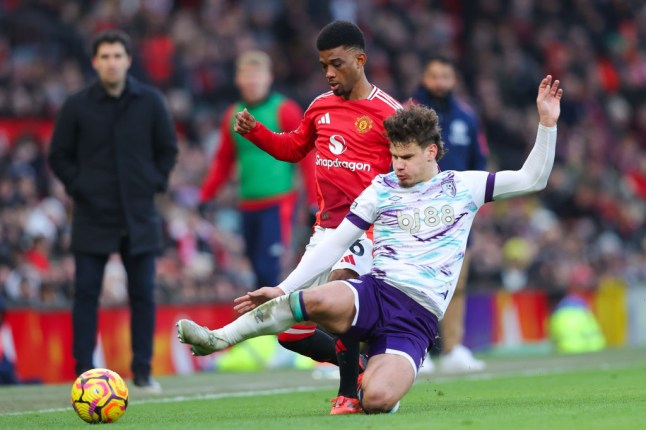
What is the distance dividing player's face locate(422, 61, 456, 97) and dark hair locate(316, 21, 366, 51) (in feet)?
13.0

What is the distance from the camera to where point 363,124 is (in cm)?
809

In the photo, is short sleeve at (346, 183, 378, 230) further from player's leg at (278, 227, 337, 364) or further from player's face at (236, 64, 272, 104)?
player's face at (236, 64, 272, 104)

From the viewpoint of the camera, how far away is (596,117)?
2773 centimetres

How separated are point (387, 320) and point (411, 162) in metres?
0.89

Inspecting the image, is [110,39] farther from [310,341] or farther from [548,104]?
[548,104]

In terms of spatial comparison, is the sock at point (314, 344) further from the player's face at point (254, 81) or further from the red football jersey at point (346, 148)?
the player's face at point (254, 81)

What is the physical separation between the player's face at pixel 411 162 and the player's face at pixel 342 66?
685 mm

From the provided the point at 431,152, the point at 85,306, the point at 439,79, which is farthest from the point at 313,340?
the point at 439,79

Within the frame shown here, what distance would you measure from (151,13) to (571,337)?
7601 millimetres

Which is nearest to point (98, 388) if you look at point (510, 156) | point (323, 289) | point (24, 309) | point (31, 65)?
point (323, 289)

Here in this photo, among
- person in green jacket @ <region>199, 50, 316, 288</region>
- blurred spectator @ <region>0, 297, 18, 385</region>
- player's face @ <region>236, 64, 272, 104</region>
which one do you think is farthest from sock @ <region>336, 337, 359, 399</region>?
player's face @ <region>236, 64, 272, 104</region>

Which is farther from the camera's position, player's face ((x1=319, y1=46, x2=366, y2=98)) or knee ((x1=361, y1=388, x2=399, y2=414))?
player's face ((x1=319, y1=46, x2=366, y2=98))

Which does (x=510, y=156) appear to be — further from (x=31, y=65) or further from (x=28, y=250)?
(x=28, y=250)

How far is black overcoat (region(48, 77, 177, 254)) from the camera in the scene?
→ 34.2 feet
